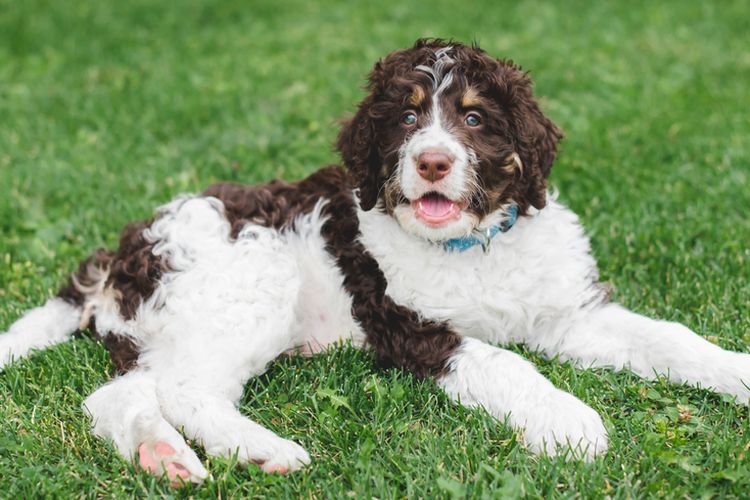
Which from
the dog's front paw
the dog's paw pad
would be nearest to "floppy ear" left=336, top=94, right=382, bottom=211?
the dog's front paw

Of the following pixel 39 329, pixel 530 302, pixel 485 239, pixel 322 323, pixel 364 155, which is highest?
pixel 364 155

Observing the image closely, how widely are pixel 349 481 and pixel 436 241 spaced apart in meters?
1.22

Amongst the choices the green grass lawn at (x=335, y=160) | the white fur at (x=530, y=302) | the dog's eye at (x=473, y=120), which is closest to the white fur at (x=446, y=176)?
the dog's eye at (x=473, y=120)

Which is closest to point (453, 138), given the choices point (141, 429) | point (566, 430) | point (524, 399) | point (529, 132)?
point (529, 132)

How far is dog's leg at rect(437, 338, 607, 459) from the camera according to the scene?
10.3 ft

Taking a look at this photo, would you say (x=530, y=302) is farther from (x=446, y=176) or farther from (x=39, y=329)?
(x=39, y=329)

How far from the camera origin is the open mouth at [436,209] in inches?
141

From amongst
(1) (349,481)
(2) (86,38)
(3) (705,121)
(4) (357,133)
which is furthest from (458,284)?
(2) (86,38)

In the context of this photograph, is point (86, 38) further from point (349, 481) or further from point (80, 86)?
point (349, 481)

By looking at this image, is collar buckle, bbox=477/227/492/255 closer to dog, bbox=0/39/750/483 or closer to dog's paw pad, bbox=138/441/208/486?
dog, bbox=0/39/750/483

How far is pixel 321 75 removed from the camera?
8.32m

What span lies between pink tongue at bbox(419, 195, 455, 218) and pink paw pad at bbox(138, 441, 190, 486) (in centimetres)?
140

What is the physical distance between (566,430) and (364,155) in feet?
4.85

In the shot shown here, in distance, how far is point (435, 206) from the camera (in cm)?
360
